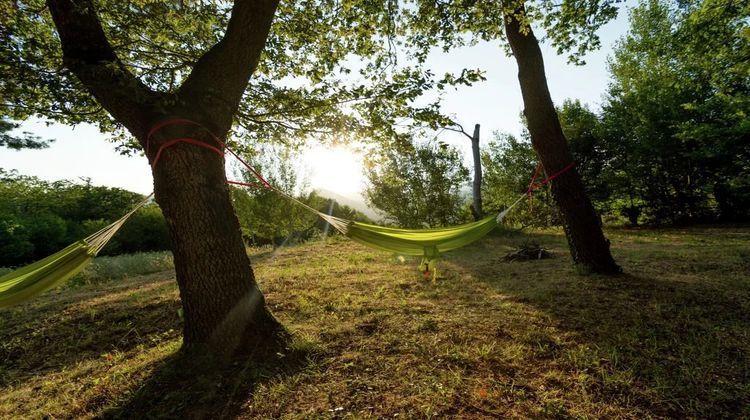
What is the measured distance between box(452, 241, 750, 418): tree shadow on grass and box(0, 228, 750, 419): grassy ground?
0.01m

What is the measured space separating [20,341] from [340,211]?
597 inches

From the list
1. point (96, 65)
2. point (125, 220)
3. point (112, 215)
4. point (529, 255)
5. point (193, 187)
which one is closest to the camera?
point (96, 65)

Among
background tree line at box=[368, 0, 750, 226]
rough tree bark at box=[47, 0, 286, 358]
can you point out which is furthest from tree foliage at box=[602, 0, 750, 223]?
rough tree bark at box=[47, 0, 286, 358]

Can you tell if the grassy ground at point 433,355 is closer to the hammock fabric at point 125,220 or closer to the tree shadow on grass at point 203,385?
the tree shadow on grass at point 203,385

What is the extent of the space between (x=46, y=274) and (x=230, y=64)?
2.04m

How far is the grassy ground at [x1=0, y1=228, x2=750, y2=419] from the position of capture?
6.09 ft

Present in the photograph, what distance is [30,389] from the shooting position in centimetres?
247

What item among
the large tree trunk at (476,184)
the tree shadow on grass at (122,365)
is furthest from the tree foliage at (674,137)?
the tree shadow on grass at (122,365)

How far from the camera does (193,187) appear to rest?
2.41m

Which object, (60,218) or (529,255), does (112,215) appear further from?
(529,255)

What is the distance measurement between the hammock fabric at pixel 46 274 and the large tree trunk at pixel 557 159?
448cm

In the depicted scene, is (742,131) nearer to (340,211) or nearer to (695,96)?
(695,96)

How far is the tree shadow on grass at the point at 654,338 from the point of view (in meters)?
1.80

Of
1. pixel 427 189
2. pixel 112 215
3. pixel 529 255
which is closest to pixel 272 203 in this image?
pixel 427 189
